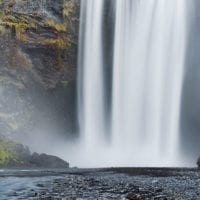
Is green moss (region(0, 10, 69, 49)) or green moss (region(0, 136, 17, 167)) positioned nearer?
green moss (region(0, 136, 17, 167))

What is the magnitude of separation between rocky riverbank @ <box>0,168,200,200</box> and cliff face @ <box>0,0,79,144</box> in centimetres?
2672

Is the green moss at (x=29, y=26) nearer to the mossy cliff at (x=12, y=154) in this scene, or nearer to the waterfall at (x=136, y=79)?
the waterfall at (x=136, y=79)

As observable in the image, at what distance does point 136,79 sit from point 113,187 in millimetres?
38555

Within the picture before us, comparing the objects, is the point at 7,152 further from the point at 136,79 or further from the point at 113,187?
the point at 113,187

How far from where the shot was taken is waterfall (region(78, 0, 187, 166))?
217 feet

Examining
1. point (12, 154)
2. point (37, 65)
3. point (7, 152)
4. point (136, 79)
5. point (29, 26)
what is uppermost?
point (29, 26)

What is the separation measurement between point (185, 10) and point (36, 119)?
29.9 meters

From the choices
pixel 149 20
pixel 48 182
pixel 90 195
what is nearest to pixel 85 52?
pixel 149 20

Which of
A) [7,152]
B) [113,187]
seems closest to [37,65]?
[7,152]

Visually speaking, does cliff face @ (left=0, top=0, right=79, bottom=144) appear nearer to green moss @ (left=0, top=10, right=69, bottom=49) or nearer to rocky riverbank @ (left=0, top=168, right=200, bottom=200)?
green moss @ (left=0, top=10, right=69, bottom=49)

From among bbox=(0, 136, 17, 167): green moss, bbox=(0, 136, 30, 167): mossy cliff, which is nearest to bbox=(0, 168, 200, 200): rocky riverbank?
bbox=(0, 136, 30, 167): mossy cliff

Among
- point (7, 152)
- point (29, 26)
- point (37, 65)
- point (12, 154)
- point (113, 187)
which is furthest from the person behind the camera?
point (37, 65)

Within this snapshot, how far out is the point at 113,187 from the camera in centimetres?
3125

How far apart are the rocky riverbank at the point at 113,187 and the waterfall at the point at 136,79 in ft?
88.9
